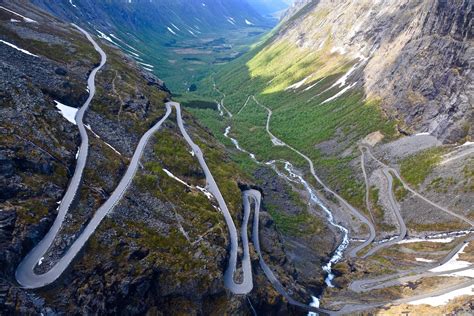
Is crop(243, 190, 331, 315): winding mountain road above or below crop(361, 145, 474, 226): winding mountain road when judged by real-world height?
below

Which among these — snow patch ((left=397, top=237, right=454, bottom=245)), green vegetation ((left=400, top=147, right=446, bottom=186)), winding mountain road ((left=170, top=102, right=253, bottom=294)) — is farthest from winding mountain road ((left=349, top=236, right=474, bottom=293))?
green vegetation ((left=400, top=147, right=446, bottom=186))

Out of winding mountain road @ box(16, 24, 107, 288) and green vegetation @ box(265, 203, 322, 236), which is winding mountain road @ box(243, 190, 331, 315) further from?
winding mountain road @ box(16, 24, 107, 288)

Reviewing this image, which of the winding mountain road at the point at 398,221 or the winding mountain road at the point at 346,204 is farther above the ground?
the winding mountain road at the point at 398,221

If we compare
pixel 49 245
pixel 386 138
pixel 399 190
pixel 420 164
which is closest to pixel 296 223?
pixel 399 190

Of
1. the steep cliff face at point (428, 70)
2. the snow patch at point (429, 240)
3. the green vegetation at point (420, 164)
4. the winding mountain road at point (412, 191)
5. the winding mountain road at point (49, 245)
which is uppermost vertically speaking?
the steep cliff face at point (428, 70)

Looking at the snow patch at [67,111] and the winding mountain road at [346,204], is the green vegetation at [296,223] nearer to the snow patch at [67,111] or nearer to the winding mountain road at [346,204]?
the winding mountain road at [346,204]

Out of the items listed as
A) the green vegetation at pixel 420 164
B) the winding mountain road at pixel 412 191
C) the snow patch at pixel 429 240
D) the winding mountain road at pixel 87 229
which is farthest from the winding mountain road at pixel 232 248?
the green vegetation at pixel 420 164

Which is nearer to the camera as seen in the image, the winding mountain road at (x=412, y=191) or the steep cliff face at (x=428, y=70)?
the winding mountain road at (x=412, y=191)

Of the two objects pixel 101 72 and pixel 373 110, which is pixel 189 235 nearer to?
pixel 101 72
